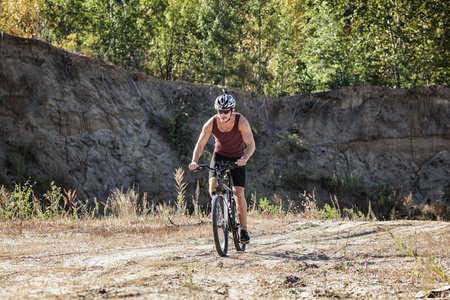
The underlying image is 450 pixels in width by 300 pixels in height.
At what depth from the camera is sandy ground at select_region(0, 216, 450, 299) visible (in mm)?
4605

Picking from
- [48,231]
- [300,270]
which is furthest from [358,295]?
[48,231]

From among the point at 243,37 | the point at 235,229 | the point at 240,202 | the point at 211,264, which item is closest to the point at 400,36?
the point at 243,37

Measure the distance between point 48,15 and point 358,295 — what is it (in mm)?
22089

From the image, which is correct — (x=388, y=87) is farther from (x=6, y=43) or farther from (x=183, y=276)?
(x=183, y=276)

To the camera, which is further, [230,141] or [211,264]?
[230,141]

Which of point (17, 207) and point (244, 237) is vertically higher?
point (17, 207)

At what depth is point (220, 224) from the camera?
22.5 feet

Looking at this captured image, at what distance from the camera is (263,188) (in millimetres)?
20203

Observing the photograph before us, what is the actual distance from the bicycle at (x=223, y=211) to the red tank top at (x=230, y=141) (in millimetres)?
276

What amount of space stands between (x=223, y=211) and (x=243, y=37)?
66.5ft

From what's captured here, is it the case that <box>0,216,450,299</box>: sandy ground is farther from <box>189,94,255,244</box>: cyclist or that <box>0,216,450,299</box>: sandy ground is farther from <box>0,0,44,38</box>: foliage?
<box>0,0,44,38</box>: foliage

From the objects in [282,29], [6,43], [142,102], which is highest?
[282,29]

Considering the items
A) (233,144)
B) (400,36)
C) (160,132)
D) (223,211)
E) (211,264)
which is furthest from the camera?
(400,36)

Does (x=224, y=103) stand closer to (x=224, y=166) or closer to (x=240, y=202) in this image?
(x=224, y=166)
